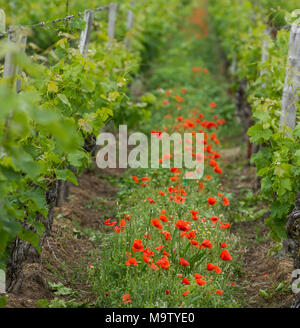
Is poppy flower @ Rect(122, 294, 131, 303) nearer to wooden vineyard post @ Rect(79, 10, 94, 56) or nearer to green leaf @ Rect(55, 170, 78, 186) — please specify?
green leaf @ Rect(55, 170, 78, 186)

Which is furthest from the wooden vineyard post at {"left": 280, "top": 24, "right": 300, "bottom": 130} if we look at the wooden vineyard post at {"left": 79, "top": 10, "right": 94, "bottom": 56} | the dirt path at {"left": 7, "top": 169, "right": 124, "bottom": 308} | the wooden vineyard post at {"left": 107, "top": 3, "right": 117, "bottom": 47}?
the wooden vineyard post at {"left": 107, "top": 3, "right": 117, "bottom": 47}

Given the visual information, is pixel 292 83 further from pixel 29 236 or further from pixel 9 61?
pixel 29 236

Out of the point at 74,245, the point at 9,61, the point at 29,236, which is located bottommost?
the point at 74,245

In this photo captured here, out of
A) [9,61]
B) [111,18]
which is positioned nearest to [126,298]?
[9,61]

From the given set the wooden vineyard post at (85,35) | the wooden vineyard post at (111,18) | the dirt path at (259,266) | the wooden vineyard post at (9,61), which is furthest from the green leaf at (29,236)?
the wooden vineyard post at (111,18)

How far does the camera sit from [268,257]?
4.66 m

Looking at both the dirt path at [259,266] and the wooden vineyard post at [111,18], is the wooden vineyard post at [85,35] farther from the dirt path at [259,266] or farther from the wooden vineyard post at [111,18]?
the dirt path at [259,266]

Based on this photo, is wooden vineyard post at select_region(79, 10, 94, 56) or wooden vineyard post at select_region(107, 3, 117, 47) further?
wooden vineyard post at select_region(107, 3, 117, 47)

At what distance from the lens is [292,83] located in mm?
4434

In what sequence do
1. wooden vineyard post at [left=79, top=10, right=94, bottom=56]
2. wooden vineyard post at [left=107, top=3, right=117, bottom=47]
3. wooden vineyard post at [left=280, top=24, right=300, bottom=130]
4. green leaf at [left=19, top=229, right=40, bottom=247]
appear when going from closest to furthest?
green leaf at [left=19, top=229, right=40, bottom=247], wooden vineyard post at [left=280, top=24, right=300, bottom=130], wooden vineyard post at [left=79, top=10, right=94, bottom=56], wooden vineyard post at [left=107, top=3, right=117, bottom=47]

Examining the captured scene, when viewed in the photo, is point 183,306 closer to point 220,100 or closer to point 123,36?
point 123,36

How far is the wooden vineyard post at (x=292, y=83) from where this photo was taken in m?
4.43

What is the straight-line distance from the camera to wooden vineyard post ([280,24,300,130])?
443 cm

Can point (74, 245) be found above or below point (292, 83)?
below
